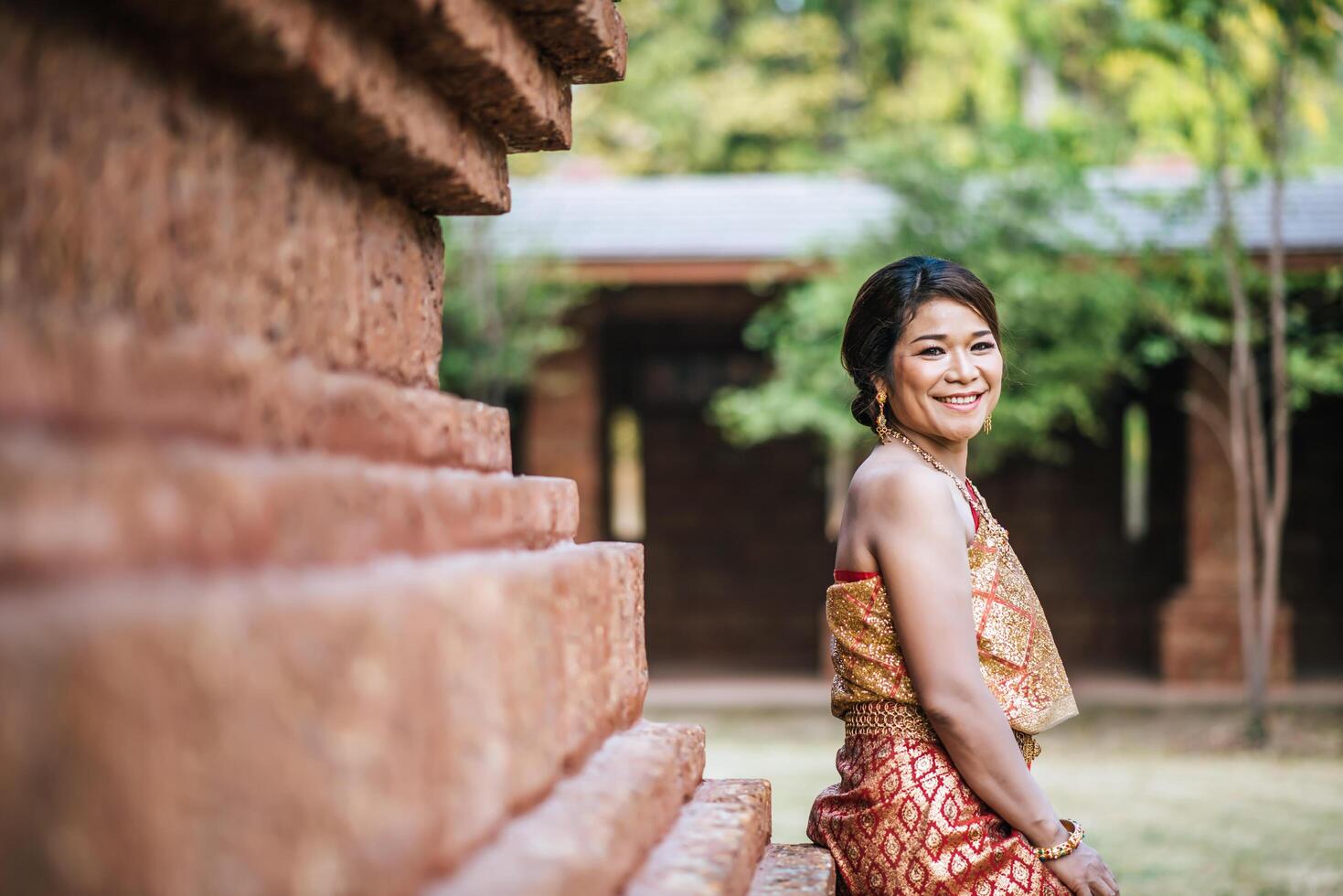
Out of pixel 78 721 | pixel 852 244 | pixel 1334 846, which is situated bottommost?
pixel 1334 846

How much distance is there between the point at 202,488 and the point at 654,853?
729 mm

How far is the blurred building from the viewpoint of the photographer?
30.8ft

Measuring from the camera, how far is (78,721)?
55 centimetres

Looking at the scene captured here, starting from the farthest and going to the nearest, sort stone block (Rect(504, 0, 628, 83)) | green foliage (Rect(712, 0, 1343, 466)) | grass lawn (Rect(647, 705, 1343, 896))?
green foliage (Rect(712, 0, 1343, 466)), grass lawn (Rect(647, 705, 1343, 896)), stone block (Rect(504, 0, 628, 83))

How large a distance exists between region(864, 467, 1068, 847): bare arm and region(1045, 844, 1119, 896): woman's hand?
0.08 m

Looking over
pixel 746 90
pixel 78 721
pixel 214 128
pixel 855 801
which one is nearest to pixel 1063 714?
pixel 855 801

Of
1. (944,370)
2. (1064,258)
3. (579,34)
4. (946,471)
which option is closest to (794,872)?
(946,471)

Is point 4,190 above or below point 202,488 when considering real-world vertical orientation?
above

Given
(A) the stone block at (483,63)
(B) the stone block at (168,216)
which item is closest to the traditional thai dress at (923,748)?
(A) the stone block at (483,63)

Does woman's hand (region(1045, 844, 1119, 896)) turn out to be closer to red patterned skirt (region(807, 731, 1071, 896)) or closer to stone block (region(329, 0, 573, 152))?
red patterned skirt (region(807, 731, 1071, 896))

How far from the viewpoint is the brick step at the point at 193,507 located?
0.59 meters

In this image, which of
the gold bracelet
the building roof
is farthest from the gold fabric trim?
the building roof

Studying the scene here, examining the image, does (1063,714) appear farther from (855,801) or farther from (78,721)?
(78,721)

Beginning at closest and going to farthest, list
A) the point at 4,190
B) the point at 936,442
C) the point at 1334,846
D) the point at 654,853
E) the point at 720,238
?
the point at 4,190 → the point at 654,853 → the point at 936,442 → the point at 1334,846 → the point at 720,238
